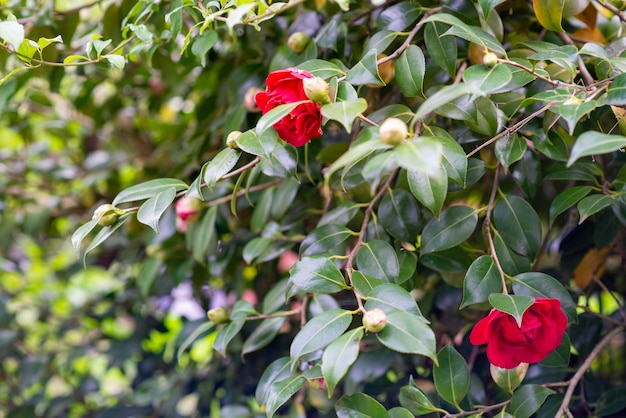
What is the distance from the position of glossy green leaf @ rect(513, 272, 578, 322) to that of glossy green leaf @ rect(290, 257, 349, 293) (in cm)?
22

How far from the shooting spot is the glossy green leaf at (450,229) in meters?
0.78

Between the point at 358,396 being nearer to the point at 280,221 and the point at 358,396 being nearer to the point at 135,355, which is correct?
the point at 280,221

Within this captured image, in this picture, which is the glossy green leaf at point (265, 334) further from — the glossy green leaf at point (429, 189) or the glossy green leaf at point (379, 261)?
the glossy green leaf at point (429, 189)

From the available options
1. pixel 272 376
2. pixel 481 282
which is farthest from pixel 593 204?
pixel 272 376

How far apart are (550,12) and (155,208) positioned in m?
0.56

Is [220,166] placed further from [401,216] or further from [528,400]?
[528,400]

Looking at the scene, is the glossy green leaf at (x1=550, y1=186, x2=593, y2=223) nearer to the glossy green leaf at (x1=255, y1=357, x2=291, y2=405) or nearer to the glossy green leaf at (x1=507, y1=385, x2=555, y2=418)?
the glossy green leaf at (x1=507, y1=385, x2=555, y2=418)

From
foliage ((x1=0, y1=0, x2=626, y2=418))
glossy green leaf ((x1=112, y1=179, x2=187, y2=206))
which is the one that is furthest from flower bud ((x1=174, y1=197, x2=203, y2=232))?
glossy green leaf ((x1=112, y1=179, x2=187, y2=206))

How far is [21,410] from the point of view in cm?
149

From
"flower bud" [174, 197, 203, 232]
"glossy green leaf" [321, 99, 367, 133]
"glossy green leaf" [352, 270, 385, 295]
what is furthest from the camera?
"flower bud" [174, 197, 203, 232]

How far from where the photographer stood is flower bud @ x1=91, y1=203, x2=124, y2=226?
2.48 ft

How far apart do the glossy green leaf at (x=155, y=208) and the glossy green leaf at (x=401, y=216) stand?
0.28 metres

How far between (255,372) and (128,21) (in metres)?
0.72

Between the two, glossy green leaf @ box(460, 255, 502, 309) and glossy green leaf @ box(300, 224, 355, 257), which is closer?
glossy green leaf @ box(460, 255, 502, 309)
